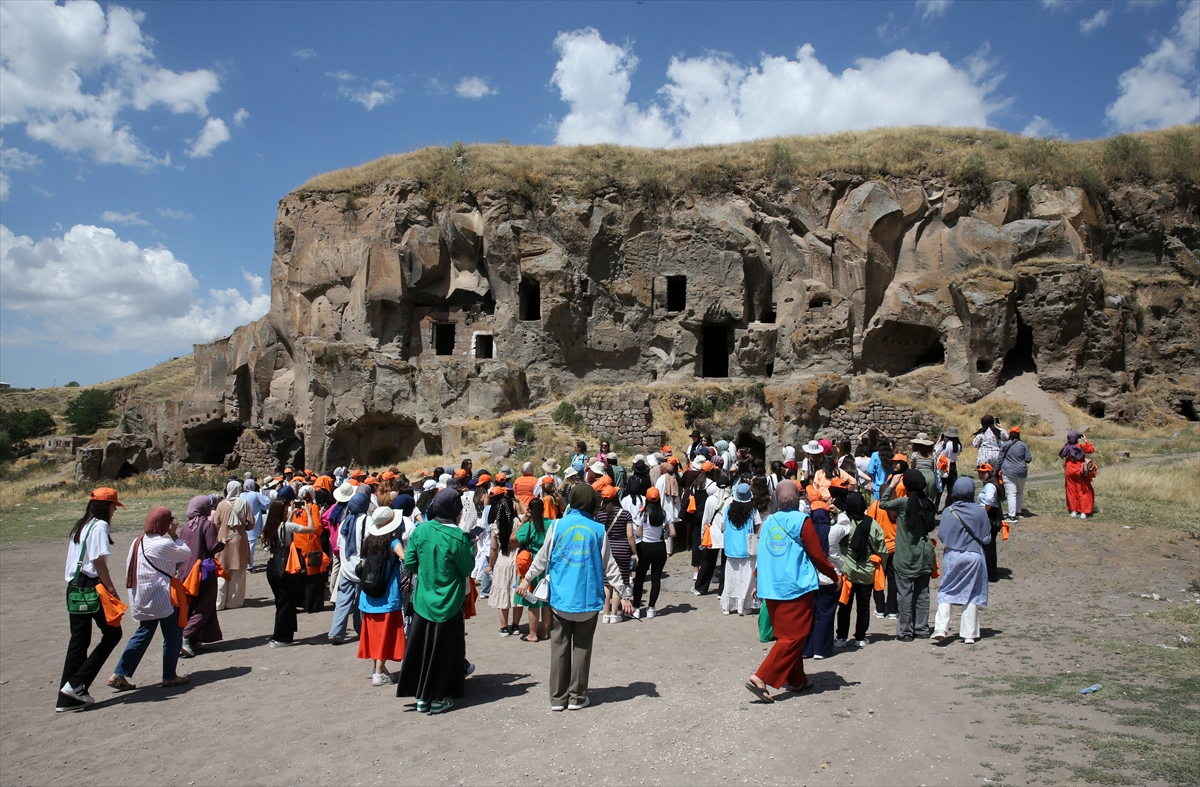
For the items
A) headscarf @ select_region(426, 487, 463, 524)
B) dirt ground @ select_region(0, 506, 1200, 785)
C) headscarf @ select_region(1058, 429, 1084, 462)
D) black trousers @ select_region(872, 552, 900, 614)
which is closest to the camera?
dirt ground @ select_region(0, 506, 1200, 785)

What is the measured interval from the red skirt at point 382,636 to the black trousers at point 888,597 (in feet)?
16.3

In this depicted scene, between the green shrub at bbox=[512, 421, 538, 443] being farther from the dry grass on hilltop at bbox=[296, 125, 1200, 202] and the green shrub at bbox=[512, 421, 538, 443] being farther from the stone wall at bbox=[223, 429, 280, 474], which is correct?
the stone wall at bbox=[223, 429, 280, 474]

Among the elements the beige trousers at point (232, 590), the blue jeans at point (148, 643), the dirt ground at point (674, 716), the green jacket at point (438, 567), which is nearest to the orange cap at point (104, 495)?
the blue jeans at point (148, 643)

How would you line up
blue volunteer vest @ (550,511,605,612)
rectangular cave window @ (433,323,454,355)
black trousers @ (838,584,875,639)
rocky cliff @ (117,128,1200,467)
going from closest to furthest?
blue volunteer vest @ (550,511,605,612), black trousers @ (838,584,875,639), rocky cliff @ (117,128,1200,467), rectangular cave window @ (433,323,454,355)

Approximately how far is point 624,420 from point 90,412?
42.8 meters

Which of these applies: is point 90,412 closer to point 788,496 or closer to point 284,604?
point 284,604

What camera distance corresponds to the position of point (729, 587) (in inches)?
341

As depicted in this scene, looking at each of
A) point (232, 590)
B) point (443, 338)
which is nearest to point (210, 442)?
point (443, 338)

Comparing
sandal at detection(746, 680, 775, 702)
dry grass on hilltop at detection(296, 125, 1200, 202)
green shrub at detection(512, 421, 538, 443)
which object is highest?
dry grass on hilltop at detection(296, 125, 1200, 202)

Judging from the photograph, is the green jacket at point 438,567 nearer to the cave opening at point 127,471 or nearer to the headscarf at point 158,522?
the headscarf at point 158,522

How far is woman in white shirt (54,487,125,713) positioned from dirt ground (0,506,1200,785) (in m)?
0.21

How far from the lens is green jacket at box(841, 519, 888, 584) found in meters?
6.89

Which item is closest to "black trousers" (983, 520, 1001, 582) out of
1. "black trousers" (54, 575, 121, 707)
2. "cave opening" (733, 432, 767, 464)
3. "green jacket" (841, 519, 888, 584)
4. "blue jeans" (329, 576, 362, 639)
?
"green jacket" (841, 519, 888, 584)

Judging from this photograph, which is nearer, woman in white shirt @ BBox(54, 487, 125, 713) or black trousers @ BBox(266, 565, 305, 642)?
woman in white shirt @ BBox(54, 487, 125, 713)
